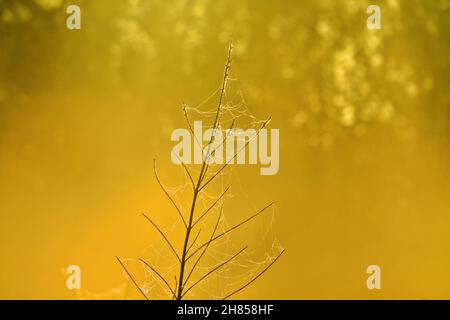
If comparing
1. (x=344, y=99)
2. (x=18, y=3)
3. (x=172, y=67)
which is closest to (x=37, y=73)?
(x=18, y=3)

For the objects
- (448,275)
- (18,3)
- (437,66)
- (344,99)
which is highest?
(18,3)

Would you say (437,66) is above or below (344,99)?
above

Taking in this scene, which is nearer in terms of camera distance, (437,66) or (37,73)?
(37,73)

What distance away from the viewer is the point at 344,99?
8.99ft

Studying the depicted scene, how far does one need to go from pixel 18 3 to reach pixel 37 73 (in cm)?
33

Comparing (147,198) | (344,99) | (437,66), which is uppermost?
(437,66)

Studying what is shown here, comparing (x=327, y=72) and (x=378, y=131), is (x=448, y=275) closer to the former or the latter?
(x=378, y=131)

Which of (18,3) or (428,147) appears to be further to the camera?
(428,147)

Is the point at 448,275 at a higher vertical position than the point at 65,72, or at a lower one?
lower

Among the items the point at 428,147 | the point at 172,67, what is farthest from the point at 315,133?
the point at 172,67

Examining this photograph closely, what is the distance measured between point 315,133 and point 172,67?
2.45ft
